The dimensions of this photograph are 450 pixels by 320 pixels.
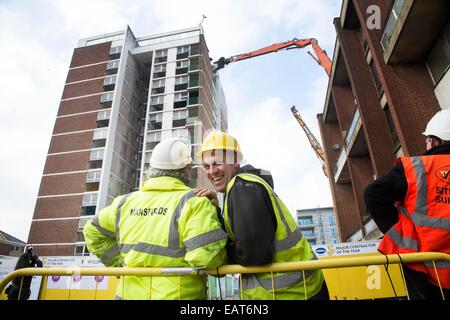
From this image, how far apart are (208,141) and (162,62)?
143 feet

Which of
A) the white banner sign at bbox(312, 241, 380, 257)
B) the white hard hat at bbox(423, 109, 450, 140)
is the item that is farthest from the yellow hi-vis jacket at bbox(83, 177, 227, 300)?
the white banner sign at bbox(312, 241, 380, 257)

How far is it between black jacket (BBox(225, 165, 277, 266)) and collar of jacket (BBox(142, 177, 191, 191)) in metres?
0.45

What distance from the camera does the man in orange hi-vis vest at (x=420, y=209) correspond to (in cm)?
171

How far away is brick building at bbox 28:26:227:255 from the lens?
3158 cm

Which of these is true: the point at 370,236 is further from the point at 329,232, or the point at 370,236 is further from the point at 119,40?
the point at 329,232

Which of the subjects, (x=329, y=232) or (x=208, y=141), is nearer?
(x=208, y=141)

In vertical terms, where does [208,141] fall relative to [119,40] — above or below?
below

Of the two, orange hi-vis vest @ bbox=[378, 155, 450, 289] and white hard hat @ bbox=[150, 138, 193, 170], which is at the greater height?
white hard hat @ bbox=[150, 138, 193, 170]

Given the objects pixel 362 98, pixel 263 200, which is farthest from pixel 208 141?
pixel 362 98

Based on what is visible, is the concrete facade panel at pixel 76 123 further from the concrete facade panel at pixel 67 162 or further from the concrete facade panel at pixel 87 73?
the concrete facade panel at pixel 87 73

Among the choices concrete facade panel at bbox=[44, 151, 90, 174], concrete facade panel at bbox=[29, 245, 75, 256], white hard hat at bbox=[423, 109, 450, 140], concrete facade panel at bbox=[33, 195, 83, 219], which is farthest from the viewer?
concrete facade panel at bbox=[44, 151, 90, 174]

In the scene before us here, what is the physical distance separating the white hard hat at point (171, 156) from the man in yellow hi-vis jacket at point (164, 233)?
5 cm

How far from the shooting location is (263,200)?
1575mm

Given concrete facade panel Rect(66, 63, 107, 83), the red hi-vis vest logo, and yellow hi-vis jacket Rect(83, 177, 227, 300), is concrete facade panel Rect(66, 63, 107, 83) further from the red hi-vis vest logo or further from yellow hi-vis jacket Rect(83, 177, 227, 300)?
the red hi-vis vest logo
